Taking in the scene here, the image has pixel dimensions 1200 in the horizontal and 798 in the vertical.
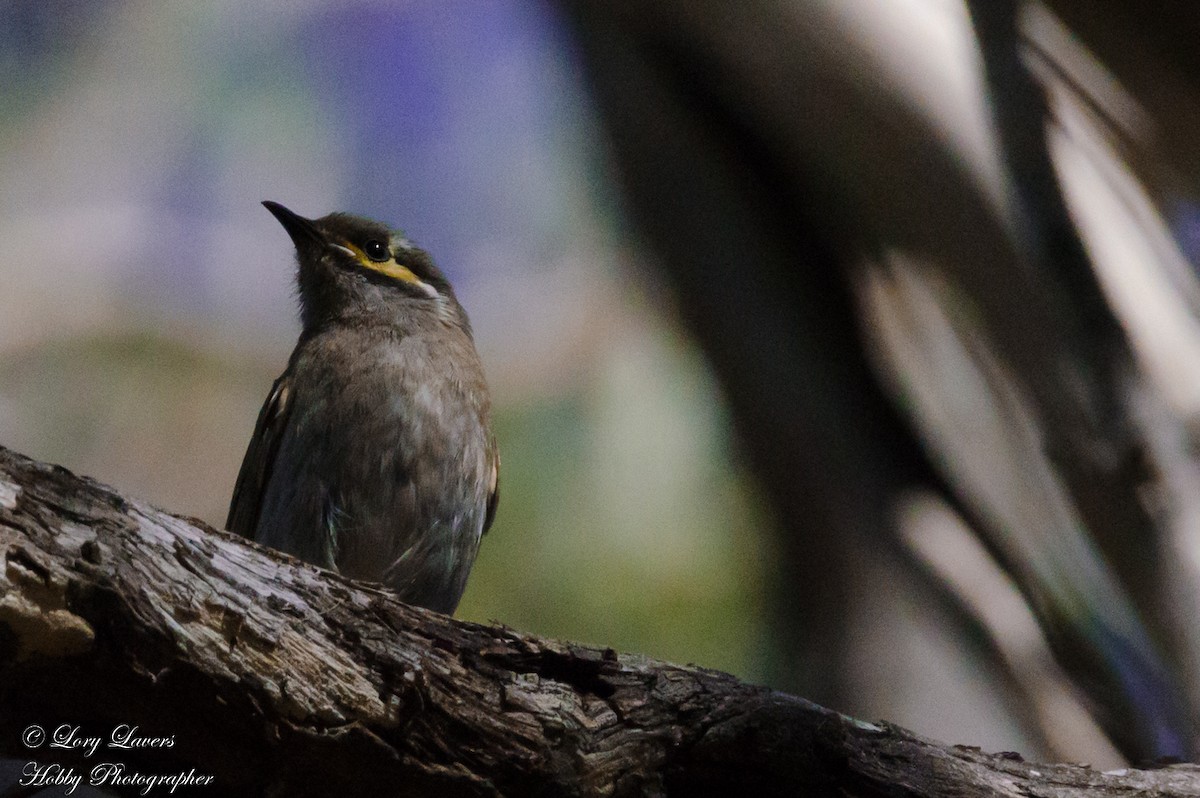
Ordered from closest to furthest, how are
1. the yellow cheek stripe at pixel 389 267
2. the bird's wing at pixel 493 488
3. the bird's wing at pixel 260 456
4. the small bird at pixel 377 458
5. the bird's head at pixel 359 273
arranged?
the small bird at pixel 377 458
the bird's wing at pixel 260 456
the bird's wing at pixel 493 488
the bird's head at pixel 359 273
the yellow cheek stripe at pixel 389 267

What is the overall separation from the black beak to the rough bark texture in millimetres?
2714

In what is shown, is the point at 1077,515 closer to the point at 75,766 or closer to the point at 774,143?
the point at 774,143

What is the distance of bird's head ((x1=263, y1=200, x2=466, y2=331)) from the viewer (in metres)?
4.96

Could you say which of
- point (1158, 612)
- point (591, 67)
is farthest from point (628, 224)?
point (1158, 612)

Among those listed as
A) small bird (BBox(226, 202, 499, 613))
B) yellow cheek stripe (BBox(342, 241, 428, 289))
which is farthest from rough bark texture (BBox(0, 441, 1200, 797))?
yellow cheek stripe (BBox(342, 241, 428, 289))

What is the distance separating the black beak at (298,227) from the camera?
5.01 m

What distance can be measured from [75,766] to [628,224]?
5.18 meters

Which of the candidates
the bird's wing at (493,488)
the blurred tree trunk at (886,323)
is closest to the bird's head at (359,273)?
the bird's wing at (493,488)

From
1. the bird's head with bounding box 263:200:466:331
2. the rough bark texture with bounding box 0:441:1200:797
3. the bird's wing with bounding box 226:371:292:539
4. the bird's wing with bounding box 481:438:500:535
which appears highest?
the bird's head with bounding box 263:200:466:331

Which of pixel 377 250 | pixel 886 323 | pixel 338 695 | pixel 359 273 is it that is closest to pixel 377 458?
pixel 359 273

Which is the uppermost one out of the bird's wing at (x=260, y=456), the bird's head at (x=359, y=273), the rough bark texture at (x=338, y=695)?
the bird's head at (x=359, y=273)

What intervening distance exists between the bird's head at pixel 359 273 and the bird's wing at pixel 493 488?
720 mm

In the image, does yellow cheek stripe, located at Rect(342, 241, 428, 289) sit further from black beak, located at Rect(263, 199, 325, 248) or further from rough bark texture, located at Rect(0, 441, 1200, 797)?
rough bark texture, located at Rect(0, 441, 1200, 797)

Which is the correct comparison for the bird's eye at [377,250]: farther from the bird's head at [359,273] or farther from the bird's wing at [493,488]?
the bird's wing at [493,488]
